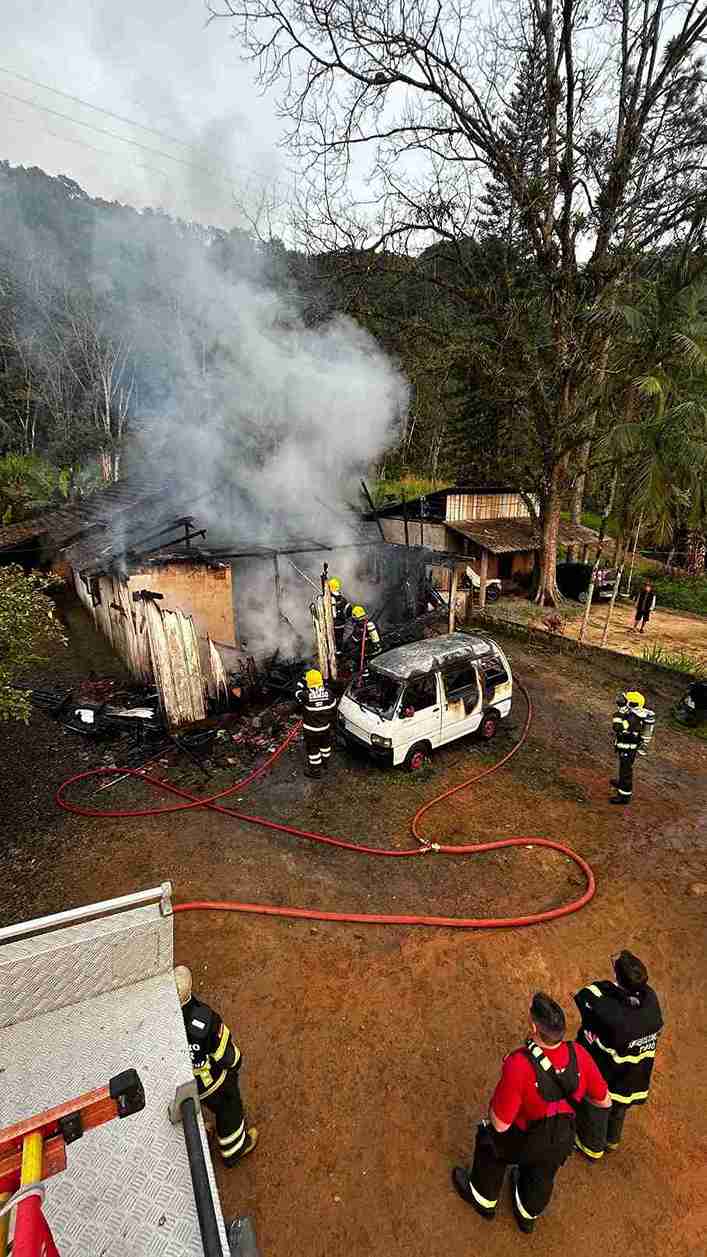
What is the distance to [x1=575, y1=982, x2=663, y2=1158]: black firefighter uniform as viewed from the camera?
312 cm

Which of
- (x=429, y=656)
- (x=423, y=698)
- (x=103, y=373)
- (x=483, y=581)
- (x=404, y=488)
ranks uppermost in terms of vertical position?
(x=103, y=373)

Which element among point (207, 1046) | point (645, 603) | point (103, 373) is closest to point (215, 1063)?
point (207, 1046)

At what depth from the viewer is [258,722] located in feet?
30.9

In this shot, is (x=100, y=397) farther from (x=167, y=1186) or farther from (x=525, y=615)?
(x=167, y=1186)

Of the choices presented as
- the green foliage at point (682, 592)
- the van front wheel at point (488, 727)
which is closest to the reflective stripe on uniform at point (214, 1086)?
the van front wheel at point (488, 727)

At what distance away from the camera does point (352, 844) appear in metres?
6.48

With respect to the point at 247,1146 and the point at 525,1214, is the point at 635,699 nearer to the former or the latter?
the point at 525,1214

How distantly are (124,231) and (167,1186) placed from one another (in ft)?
68.9

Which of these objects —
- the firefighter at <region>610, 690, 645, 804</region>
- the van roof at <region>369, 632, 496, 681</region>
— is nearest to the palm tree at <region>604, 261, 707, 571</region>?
the van roof at <region>369, 632, 496, 681</region>

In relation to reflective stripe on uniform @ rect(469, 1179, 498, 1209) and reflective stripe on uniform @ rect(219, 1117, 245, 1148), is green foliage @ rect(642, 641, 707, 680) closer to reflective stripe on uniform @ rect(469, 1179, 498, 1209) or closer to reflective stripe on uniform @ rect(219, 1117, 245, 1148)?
reflective stripe on uniform @ rect(469, 1179, 498, 1209)

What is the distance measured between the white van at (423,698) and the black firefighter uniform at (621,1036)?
4.53 metres

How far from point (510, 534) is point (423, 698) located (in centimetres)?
1210

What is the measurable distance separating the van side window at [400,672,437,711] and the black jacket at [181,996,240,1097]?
16.6 ft

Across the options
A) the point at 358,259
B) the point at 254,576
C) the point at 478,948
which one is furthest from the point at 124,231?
the point at 478,948
